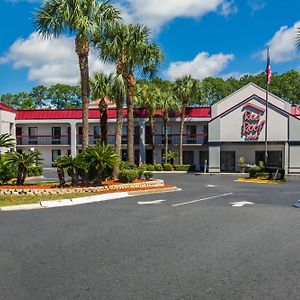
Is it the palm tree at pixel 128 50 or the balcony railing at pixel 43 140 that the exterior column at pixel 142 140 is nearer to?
the balcony railing at pixel 43 140

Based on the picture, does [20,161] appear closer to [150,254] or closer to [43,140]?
[150,254]

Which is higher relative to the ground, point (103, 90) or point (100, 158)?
point (103, 90)

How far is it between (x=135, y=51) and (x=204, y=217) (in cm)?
1519

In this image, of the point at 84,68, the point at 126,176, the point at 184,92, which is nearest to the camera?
the point at 84,68

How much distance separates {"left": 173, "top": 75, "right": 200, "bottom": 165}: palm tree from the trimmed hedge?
1167cm

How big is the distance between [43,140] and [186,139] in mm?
17385

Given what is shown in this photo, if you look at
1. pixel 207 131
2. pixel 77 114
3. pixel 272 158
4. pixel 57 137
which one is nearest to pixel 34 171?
pixel 77 114

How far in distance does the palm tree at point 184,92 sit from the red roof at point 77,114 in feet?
7.81

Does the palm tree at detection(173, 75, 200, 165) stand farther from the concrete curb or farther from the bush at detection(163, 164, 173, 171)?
the concrete curb

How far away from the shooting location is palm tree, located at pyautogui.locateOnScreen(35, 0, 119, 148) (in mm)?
22406

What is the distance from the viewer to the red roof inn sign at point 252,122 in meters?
41.0

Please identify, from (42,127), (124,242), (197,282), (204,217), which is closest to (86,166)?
(204,217)

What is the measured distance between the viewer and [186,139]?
47.2m

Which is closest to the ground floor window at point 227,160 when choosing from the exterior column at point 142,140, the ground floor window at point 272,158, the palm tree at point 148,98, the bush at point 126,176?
the ground floor window at point 272,158
